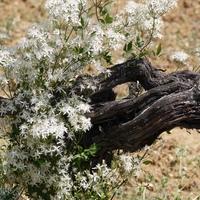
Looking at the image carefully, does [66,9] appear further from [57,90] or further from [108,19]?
[57,90]

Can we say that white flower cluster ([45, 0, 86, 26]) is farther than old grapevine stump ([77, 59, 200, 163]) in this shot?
No

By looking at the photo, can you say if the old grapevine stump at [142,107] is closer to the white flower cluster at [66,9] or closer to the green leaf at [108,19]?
the green leaf at [108,19]

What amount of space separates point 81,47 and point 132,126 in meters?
0.48

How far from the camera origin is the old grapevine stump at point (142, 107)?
3158 millimetres

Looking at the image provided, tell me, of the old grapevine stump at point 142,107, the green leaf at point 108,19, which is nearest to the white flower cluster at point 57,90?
the green leaf at point 108,19

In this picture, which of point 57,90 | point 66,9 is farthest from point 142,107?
point 66,9

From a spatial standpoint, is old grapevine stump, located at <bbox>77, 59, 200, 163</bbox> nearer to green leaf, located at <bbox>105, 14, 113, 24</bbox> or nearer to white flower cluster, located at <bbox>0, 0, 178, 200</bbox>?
white flower cluster, located at <bbox>0, 0, 178, 200</bbox>

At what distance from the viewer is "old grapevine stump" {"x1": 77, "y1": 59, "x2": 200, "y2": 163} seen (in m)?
3.16

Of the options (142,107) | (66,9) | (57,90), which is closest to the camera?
(66,9)

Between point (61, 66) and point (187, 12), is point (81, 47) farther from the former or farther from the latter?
point (187, 12)

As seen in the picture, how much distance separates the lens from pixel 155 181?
16.5 feet

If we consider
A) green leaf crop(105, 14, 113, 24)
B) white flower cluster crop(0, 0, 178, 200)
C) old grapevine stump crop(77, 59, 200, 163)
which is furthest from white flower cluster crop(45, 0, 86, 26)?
old grapevine stump crop(77, 59, 200, 163)

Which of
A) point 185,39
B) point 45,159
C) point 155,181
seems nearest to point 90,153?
point 45,159

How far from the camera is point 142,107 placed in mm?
3238
